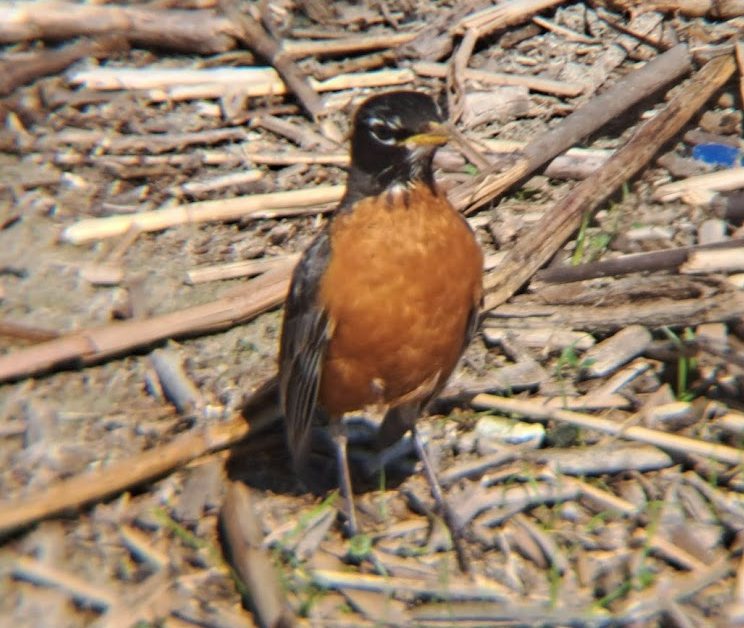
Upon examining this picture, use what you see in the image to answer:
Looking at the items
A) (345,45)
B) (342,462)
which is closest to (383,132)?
(342,462)

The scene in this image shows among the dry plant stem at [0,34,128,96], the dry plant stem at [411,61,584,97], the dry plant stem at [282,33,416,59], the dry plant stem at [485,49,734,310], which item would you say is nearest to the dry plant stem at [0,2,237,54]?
the dry plant stem at [0,34,128,96]

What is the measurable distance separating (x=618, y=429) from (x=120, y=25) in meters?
3.64

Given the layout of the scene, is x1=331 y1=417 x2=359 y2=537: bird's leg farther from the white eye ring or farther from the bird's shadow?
the white eye ring

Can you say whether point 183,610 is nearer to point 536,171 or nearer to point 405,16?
point 536,171

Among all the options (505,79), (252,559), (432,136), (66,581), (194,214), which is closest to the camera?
(66,581)

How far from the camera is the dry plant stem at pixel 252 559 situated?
3.93m

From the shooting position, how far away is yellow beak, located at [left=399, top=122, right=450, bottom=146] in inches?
167

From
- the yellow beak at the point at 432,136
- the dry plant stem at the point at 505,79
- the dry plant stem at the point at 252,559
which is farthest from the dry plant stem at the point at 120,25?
the dry plant stem at the point at 252,559

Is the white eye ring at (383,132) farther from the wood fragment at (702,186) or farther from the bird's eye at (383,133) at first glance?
the wood fragment at (702,186)

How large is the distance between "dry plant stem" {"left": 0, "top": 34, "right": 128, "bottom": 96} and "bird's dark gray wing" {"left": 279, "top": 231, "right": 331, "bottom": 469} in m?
2.41

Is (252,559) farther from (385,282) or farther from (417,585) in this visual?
(385,282)

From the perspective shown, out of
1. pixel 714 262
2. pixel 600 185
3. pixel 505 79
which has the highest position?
pixel 505 79

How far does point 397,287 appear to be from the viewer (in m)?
4.35

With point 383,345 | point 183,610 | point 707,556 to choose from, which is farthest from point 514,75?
point 183,610
